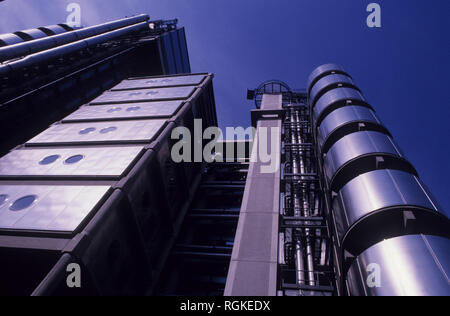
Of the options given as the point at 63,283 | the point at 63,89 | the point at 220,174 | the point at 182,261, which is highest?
the point at 63,89

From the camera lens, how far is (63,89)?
27.7 metres

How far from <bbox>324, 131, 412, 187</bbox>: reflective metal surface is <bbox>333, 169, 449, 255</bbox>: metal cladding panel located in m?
1.39

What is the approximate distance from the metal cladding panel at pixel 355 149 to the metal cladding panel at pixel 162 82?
16.8 meters

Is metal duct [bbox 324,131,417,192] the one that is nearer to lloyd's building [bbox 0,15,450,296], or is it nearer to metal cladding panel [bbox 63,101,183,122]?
lloyd's building [bbox 0,15,450,296]

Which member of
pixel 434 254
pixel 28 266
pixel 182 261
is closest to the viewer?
pixel 434 254

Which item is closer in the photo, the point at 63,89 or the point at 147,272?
the point at 147,272

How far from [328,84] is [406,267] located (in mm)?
15476

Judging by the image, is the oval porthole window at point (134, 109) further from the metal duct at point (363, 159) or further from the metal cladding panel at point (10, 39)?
the metal cladding panel at point (10, 39)

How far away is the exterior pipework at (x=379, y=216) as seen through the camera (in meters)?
8.44

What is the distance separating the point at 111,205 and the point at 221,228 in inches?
425

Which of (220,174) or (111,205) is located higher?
(220,174)

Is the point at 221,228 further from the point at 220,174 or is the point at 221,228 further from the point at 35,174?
the point at 35,174

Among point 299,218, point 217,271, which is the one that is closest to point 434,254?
point 299,218
